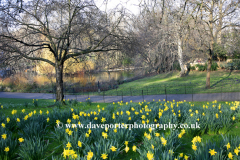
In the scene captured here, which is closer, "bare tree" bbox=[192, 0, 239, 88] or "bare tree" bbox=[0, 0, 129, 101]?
"bare tree" bbox=[0, 0, 129, 101]

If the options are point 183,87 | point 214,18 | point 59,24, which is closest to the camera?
point 59,24

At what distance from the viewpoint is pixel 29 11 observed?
9656 mm

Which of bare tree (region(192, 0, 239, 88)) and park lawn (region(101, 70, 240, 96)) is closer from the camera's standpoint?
bare tree (region(192, 0, 239, 88))

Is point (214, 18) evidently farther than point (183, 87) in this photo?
No

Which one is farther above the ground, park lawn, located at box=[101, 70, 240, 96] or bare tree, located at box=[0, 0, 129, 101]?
bare tree, located at box=[0, 0, 129, 101]

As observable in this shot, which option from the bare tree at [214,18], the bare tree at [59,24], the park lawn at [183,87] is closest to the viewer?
the bare tree at [59,24]

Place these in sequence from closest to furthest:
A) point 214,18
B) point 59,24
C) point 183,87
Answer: point 59,24, point 214,18, point 183,87

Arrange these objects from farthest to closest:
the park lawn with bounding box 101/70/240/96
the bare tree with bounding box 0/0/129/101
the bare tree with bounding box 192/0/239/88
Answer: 1. the park lawn with bounding box 101/70/240/96
2. the bare tree with bounding box 192/0/239/88
3. the bare tree with bounding box 0/0/129/101

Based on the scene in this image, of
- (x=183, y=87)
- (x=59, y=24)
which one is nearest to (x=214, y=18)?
(x=183, y=87)

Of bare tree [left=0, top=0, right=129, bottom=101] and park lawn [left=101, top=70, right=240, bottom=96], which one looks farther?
park lawn [left=101, top=70, right=240, bottom=96]

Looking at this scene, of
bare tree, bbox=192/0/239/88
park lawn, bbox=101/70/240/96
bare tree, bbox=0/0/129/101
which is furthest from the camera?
park lawn, bbox=101/70/240/96

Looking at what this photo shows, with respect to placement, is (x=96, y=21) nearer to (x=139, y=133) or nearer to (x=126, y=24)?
(x=126, y=24)

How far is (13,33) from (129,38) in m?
6.00

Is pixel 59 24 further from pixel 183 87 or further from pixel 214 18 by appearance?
pixel 183 87
